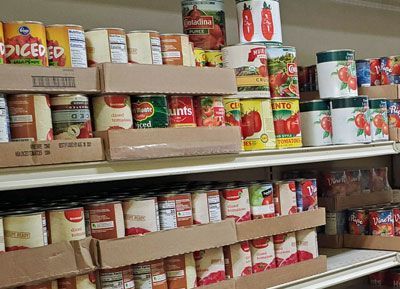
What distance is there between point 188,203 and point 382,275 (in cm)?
151

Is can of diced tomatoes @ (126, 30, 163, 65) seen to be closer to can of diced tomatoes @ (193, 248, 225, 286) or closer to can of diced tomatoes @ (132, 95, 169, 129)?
can of diced tomatoes @ (132, 95, 169, 129)

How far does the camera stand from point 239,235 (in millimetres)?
1977

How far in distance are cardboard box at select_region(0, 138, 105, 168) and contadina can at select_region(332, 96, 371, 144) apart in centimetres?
105

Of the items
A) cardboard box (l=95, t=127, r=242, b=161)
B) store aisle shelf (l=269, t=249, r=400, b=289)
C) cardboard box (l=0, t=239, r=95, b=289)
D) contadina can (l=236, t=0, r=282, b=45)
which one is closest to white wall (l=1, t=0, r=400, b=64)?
contadina can (l=236, t=0, r=282, b=45)

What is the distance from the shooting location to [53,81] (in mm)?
1587

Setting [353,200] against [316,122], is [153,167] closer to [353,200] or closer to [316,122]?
[316,122]

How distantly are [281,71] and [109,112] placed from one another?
71 cm

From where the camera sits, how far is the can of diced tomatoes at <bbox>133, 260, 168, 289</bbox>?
178cm

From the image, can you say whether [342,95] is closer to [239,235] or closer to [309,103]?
[309,103]

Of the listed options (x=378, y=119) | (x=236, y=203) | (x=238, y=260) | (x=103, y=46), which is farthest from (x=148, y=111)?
(x=378, y=119)

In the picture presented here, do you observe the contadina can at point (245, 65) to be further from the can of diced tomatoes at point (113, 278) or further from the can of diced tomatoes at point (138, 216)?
the can of diced tomatoes at point (113, 278)

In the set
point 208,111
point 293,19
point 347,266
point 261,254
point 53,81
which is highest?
point 293,19

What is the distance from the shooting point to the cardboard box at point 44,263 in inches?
59.4

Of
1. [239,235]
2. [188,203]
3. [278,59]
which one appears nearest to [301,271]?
[239,235]
